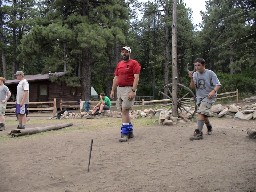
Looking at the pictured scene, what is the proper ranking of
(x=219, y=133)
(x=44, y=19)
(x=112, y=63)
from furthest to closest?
(x=112, y=63), (x=44, y=19), (x=219, y=133)

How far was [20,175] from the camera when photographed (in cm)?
455

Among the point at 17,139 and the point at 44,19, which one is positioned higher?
the point at 44,19

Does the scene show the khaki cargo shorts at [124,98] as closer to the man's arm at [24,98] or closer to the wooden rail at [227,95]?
the man's arm at [24,98]

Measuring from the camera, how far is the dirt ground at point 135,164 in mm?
3824

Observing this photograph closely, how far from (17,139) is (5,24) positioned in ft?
108

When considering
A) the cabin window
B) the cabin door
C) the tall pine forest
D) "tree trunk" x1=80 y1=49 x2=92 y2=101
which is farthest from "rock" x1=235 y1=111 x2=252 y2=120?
the cabin window

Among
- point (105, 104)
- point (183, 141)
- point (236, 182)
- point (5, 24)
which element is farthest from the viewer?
point (5, 24)

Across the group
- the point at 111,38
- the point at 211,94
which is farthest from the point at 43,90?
the point at 211,94

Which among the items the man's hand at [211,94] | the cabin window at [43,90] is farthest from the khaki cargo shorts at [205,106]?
the cabin window at [43,90]

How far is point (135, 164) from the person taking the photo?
15.7 ft

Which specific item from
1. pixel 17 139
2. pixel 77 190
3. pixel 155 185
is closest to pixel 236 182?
pixel 155 185

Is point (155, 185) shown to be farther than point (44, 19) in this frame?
No

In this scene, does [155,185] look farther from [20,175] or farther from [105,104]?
[105,104]

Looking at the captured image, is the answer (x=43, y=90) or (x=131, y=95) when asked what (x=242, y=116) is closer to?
(x=131, y=95)
